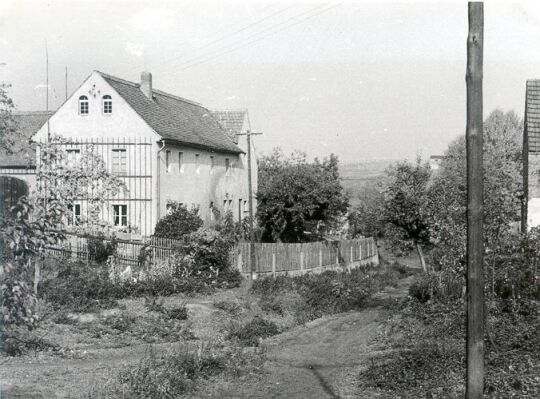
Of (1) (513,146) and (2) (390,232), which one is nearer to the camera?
(2) (390,232)

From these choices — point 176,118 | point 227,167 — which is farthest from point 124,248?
point 227,167

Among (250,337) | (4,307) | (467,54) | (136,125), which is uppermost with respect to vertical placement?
(136,125)

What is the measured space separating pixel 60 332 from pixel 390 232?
50.3 ft

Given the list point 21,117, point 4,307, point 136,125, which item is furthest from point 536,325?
point 21,117

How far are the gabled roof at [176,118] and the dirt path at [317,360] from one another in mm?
15149

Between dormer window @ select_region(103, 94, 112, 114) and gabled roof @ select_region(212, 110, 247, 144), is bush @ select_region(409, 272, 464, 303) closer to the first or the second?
dormer window @ select_region(103, 94, 112, 114)

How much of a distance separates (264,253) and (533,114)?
13517 mm

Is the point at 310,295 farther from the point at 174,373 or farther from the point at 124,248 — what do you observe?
the point at 174,373

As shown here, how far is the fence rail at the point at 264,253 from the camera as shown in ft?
78.7

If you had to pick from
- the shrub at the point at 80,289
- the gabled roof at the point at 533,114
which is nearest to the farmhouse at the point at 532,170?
the gabled roof at the point at 533,114

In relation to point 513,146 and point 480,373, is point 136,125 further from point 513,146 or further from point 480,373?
point 513,146

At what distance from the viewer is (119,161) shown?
30328 millimetres

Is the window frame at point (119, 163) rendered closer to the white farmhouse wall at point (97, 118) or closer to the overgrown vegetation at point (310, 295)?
the white farmhouse wall at point (97, 118)

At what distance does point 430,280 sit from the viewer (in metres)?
19.8
